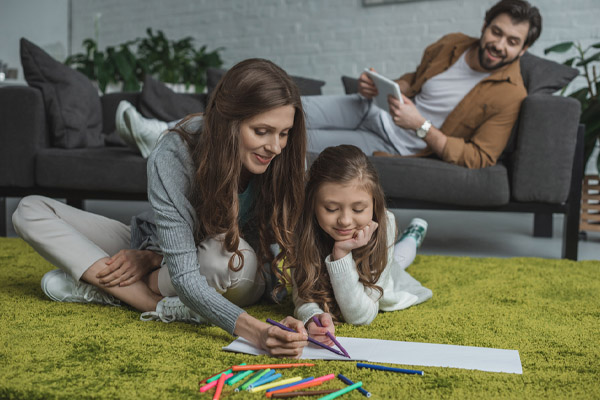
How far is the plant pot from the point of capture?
2725 millimetres

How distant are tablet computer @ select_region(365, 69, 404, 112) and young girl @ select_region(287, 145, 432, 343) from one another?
87 centimetres

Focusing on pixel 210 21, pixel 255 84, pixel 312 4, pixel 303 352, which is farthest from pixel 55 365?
pixel 210 21

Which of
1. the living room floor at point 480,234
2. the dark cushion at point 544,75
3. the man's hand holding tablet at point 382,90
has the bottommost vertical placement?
the living room floor at point 480,234

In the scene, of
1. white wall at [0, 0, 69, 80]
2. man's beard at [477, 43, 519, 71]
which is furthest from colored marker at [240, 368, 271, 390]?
white wall at [0, 0, 69, 80]

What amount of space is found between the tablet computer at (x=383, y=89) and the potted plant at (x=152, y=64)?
217cm

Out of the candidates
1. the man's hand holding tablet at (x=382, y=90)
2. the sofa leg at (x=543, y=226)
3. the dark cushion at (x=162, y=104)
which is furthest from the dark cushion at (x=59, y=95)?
the sofa leg at (x=543, y=226)

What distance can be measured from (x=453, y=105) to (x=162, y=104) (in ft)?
4.41

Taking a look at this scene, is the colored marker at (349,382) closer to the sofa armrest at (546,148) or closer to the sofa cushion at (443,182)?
the sofa cushion at (443,182)

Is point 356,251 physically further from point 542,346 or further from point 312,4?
point 312,4

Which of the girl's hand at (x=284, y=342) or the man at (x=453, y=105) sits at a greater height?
the man at (x=453, y=105)

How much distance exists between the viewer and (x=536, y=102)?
7.12ft

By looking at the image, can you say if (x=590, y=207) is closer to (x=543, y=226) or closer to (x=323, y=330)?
(x=543, y=226)

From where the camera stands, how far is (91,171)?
244 cm

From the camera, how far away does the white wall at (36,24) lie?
5551 millimetres
